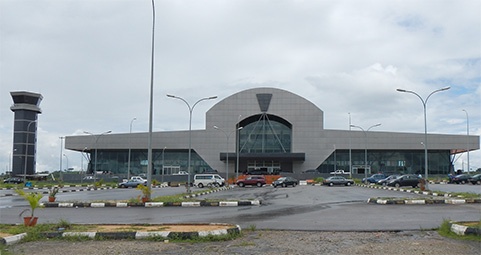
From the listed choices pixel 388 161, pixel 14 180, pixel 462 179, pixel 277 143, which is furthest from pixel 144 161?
pixel 462 179

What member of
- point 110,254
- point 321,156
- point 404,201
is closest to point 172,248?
point 110,254

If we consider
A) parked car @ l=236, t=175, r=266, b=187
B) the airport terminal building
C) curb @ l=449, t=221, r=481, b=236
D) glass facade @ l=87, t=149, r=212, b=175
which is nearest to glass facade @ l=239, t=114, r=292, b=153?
the airport terminal building

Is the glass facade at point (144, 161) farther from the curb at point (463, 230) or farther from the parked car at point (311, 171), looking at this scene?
the curb at point (463, 230)

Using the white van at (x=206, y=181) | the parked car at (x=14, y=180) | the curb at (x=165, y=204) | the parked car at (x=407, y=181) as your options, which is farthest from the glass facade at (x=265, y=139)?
the curb at (x=165, y=204)

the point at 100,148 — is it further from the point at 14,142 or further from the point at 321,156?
the point at 321,156

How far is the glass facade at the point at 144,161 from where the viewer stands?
82475 millimetres

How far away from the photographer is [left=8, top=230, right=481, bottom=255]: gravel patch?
855 centimetres

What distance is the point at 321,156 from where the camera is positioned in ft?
261

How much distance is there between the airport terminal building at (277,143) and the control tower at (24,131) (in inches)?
376

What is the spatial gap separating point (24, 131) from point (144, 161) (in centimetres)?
2015

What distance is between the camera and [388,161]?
262 feet

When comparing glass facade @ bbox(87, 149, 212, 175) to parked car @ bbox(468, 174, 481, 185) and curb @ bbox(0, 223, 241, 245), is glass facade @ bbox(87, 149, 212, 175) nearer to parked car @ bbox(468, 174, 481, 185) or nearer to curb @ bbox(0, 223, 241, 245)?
parked car @ bbox(468, 174, 481, 185)

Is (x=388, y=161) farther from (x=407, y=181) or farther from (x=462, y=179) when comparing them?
(x=407, y=181)

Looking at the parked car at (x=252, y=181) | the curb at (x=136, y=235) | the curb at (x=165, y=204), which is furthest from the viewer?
the parked car at (x=252, y=181)
